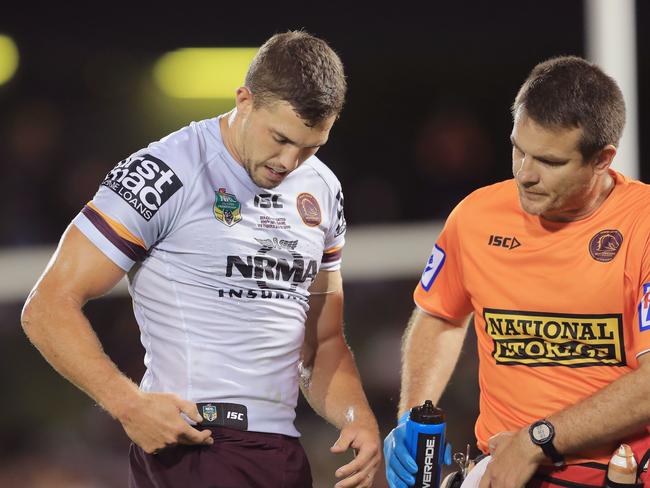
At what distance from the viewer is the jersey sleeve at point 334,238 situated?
86.3 inches

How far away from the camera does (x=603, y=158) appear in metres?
2.02

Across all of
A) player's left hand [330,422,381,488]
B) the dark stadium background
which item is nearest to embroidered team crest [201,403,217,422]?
player's left hand [330,422,381,488]

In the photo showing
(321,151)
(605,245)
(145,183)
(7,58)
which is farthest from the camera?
(321,151)

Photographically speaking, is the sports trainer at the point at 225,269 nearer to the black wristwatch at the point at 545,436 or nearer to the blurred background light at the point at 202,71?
the black wristwatch at the point at 545,436

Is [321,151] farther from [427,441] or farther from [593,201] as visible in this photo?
[427,441]

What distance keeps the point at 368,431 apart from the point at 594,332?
1.65 ft

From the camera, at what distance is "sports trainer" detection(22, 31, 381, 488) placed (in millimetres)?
A: 1868

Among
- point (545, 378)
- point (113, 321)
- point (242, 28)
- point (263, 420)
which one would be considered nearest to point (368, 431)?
point (263, 420)

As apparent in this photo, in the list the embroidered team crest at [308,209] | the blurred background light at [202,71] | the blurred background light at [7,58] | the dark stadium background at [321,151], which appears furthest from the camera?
the blurred background light at [202,71]

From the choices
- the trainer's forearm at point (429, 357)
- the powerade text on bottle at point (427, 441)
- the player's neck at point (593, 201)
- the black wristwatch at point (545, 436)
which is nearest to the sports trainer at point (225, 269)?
the powerade text on bottle at point (427, 441)

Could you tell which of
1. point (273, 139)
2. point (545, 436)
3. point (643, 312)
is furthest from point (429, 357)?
point (273, 139)

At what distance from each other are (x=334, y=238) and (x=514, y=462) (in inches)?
24.2

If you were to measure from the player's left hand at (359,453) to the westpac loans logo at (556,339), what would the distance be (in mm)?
314

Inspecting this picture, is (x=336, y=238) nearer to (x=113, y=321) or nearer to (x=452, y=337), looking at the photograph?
(x=452, y=337)
